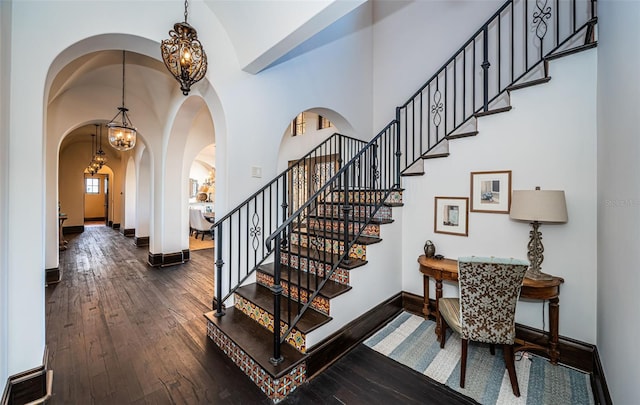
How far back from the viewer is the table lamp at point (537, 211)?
2.10 meters

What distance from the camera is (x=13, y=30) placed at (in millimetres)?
1797

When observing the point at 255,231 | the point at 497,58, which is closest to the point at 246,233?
the point at 255,231

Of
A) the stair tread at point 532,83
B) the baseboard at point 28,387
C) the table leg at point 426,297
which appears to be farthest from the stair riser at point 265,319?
the stair tread at point 532,83

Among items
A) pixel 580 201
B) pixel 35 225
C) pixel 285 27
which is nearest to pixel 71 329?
pixel 35 225

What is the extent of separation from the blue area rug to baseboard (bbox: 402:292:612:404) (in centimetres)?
6

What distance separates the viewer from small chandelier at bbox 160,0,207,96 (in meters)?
2.35

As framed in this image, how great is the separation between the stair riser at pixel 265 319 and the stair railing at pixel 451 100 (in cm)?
A: 5

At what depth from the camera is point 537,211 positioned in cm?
213

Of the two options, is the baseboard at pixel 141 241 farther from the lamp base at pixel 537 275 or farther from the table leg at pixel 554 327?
the table leg at pixel 554 327

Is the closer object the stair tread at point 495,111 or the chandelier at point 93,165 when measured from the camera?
the stair tread at point 495,111

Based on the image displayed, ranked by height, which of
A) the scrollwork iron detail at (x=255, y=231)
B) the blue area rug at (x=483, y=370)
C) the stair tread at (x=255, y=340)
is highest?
the scrollwork iron detail at (x=255, y=231)

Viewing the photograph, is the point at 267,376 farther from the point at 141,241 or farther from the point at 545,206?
the point at 141,241

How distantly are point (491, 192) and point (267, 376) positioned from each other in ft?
8.90

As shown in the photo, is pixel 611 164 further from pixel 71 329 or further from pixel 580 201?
pixel 71 329
